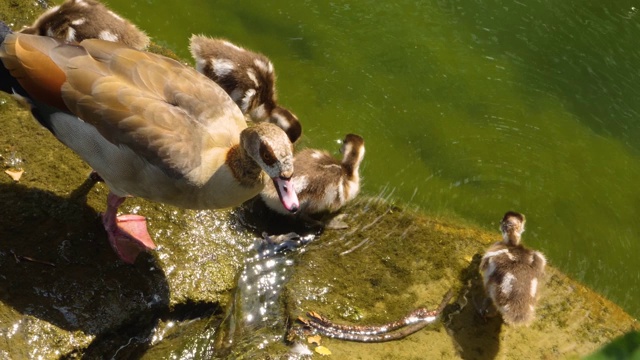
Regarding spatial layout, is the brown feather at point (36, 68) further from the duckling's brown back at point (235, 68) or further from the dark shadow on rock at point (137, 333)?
the duckling's brown back at point (235, 68)

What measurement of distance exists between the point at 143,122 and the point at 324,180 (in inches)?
61.6

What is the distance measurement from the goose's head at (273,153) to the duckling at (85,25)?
1666 mm

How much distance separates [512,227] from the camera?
4.50m

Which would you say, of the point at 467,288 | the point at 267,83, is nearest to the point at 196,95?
the point at 267,83

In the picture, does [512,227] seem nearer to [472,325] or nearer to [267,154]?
[472,325]

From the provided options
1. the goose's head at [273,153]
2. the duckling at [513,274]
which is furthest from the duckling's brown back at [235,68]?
the duckling at [513,274]

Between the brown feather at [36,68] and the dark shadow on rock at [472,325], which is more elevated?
the brown feather at [36,68]

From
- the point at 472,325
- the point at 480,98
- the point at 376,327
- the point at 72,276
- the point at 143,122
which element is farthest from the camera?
the point at 480,98

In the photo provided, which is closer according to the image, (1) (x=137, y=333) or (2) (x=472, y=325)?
(1) (x=137, y=333)

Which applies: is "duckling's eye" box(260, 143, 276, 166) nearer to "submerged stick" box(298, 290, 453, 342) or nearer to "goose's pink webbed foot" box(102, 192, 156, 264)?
"goose's pink webbed foot" box(102, 192, 156, 264)

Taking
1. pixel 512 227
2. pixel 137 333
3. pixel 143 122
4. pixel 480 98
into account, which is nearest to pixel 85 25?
pixel 143 122

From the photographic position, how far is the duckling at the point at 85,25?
15.0ft

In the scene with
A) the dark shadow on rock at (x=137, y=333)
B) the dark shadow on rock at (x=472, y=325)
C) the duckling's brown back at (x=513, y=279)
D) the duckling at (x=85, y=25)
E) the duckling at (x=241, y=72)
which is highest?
the duckling at (x=85, y=25)

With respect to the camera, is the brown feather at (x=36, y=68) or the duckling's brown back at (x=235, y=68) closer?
the brown feather at (x=36, y=68)
